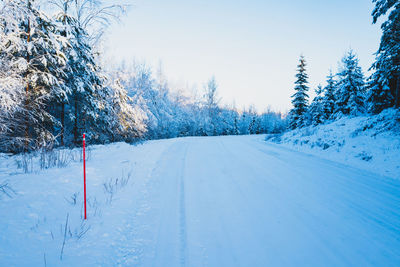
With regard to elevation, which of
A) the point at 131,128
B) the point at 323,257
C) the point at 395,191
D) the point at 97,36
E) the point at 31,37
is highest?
the point at 97,36

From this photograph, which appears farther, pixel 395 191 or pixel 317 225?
pixel 395 191

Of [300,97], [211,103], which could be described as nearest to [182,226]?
[300,97]

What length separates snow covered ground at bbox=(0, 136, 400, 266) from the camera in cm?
233

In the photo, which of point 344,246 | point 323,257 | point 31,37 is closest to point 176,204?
point 323,257

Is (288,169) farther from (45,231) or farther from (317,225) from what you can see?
(45,231)

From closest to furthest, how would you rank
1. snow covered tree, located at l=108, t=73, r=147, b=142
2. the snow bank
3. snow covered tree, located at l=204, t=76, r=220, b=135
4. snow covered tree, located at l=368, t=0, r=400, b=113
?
the snow bank < snow covered tree, located at l=368, t=0, r=400, b=113 < snow covered tree, located at l=108, t=73, r=147, b=142 < snow covered tree, located at l=204, t=76, r=220, b=135

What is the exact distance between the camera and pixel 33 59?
791 centimetres

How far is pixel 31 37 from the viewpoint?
8367 mm

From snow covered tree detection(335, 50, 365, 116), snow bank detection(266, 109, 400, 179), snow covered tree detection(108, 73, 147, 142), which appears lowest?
snow bank detection(266, 109, 400, 179)

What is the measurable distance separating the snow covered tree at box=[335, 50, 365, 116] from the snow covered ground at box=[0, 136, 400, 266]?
2057 cm

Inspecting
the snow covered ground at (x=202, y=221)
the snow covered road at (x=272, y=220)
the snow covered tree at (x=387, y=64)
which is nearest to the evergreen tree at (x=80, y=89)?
the snow covered ground at (x=202, y=221)

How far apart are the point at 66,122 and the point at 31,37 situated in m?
5.31

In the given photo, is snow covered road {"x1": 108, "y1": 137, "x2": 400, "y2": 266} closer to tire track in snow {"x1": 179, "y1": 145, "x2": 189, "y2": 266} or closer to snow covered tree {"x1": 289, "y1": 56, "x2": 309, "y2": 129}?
tire track in snow {"x1": 179, "y1": 145, "x2": 189, "y2": 266}

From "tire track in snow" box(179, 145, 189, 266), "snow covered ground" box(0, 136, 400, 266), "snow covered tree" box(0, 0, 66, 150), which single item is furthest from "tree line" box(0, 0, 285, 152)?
"tire track in snow" box(179, 145, 189, 266)
